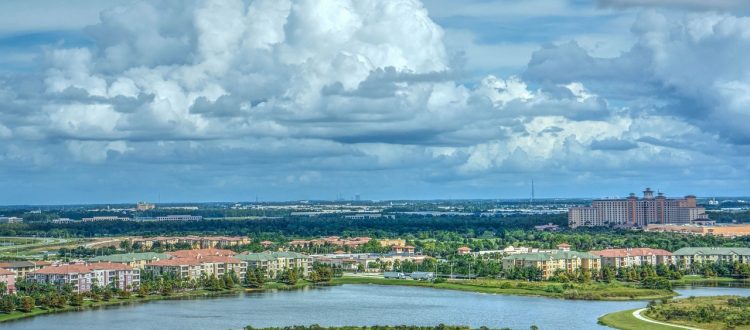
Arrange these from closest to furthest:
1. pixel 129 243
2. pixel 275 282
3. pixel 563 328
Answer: pixel 563 328
pixel 275 282
pixel 129 243

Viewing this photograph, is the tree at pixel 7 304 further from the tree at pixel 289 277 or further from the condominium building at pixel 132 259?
the tree at pixel 289 277

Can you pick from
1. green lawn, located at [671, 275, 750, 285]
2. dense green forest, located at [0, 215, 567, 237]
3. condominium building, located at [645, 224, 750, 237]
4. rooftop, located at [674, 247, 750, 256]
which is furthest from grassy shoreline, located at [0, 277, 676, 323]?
condominium building, located at [645, 224, 750, 237]

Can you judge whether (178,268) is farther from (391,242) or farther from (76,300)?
Result: (391,242)

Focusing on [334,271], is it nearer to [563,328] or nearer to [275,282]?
[275,282]

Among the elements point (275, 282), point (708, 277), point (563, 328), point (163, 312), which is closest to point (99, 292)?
point (163, 312)

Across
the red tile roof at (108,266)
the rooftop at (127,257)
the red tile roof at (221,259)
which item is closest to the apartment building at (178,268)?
the red tile roof at (221,259)

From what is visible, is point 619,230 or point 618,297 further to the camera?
point 619,230
